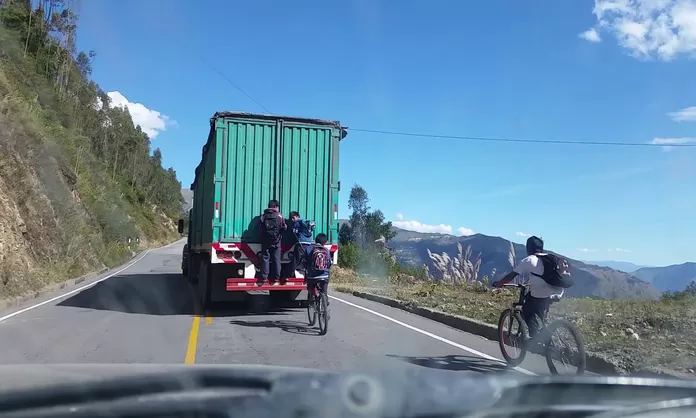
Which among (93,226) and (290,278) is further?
(93,226)

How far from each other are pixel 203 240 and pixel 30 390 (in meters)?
12.6

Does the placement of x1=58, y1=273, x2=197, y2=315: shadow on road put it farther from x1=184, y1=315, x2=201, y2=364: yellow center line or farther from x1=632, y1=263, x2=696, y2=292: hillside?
x1=632, y1=263, x2=696, y2=292: hillside

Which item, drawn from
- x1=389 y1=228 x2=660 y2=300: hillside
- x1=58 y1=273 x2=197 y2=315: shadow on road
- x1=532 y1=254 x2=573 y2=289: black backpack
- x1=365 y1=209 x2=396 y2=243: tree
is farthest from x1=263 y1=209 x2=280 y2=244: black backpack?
x1=365 y1=209 x2=396 y2=243: tree

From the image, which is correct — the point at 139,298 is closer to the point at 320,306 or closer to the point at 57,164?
the point at 320,306

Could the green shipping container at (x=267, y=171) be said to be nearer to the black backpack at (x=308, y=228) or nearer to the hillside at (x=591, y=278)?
the black backpack at (x=308, y=228)

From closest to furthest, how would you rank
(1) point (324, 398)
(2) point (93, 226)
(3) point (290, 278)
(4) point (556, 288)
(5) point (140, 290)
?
(1) point (324, 398) < (4) point (556, 288) < (3) point (290, 278) < (5) point (140, 290) < (2) point (93, 226)

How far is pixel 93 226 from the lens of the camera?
131ft

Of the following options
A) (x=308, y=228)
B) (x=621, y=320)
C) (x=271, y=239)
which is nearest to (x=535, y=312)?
(x=621, y=320)

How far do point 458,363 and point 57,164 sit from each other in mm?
30077

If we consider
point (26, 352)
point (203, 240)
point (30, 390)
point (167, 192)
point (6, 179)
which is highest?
point (167, 192)

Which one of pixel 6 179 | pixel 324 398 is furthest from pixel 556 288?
pixel 6 179

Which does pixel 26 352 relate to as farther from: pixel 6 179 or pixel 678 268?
pixel 678 268

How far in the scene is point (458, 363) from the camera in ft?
27.1

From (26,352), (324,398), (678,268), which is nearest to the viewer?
(324,398)
